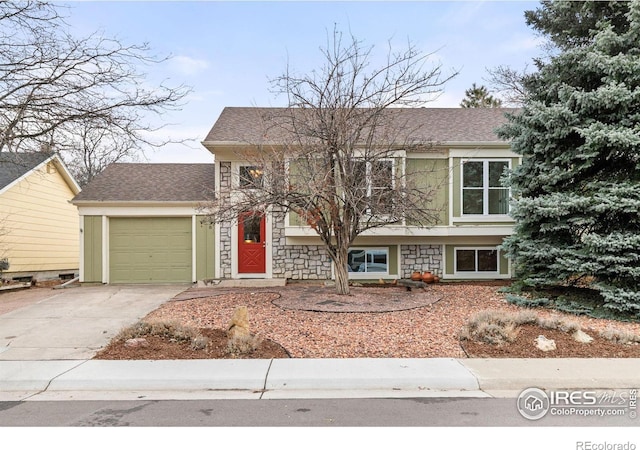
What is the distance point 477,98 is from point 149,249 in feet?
104

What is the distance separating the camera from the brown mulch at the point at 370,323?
20.2 ft

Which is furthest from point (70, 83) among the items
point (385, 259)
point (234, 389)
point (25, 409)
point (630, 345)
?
point (630, 345)

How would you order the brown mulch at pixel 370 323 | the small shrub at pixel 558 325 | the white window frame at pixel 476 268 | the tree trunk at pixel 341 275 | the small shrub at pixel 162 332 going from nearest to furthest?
the brown mulch at pixel 370 323
the small shrub at pixel 162 332
the small shrub at pixel 558 325
the tree trunk at pixel 341 275
the white window frame at pixel 476 268

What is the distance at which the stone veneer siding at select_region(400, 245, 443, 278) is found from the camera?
13109 mm

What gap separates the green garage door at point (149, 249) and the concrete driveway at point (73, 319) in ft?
2.94

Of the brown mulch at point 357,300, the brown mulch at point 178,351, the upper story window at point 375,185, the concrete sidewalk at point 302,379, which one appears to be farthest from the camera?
the upper story window at point 375,185

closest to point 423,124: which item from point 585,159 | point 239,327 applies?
point 585,159

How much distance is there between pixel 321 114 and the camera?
9039 millimetres

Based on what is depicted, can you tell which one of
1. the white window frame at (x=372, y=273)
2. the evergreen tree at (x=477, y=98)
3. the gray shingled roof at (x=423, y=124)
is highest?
the evergreen tree at (x=477, y=98)

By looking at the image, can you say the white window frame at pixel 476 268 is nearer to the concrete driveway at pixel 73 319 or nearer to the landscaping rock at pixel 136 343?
the concrete driveway at pixel 73 319

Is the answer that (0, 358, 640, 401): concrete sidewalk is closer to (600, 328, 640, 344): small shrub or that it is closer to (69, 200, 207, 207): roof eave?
(600, 328, 640, 344): small shrub

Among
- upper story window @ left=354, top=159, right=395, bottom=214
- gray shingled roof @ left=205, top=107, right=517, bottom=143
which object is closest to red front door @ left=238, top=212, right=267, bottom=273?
gray shingled roof @ left=205, top=107, right=517, bottom=143

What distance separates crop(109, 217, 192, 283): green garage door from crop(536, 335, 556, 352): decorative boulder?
1017cm

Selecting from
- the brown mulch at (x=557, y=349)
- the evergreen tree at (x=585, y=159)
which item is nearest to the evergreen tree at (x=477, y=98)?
the evergreen tree at (x=585, y=159)
